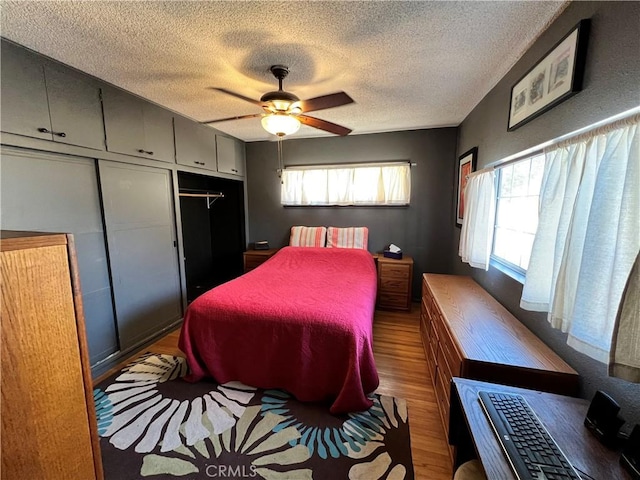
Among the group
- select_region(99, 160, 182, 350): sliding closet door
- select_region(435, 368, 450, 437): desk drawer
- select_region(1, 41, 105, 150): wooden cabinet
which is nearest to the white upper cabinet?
select_region(99, 160, 182, 350): sliding closet door

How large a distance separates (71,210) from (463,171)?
146 inches

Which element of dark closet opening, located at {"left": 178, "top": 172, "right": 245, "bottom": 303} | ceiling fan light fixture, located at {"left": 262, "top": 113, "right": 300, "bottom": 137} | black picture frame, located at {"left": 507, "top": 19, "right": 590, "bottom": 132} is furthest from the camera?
dark closet opening, located at {"left": 178, "top": 172, "right": 245, "bottom": 303}

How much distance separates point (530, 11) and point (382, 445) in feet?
8.27

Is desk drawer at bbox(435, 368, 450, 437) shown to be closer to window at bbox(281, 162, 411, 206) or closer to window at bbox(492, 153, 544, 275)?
window at bbox(492, 153, 544, 275)

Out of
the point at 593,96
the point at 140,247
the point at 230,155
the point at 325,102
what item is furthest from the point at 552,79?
the point at 230,155

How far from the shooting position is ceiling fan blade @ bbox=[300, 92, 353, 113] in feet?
5.89

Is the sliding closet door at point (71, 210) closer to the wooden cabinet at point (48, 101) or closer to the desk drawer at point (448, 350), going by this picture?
the wooden cabinet at point (48, 101)

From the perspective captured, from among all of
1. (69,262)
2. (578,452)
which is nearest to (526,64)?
(578,452)

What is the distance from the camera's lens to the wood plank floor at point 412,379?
1491mm

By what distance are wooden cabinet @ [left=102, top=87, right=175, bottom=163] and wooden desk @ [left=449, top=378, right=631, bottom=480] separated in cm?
298

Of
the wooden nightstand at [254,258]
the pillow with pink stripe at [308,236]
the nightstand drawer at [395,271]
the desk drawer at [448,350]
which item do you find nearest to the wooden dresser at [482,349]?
the desk drawer at [448,350]

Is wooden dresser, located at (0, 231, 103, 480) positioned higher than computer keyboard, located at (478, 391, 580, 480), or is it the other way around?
wooden dresser, located at (0, 231, 103, 480)

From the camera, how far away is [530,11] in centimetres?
138

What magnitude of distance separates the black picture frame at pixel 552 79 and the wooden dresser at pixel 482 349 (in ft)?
4.15
